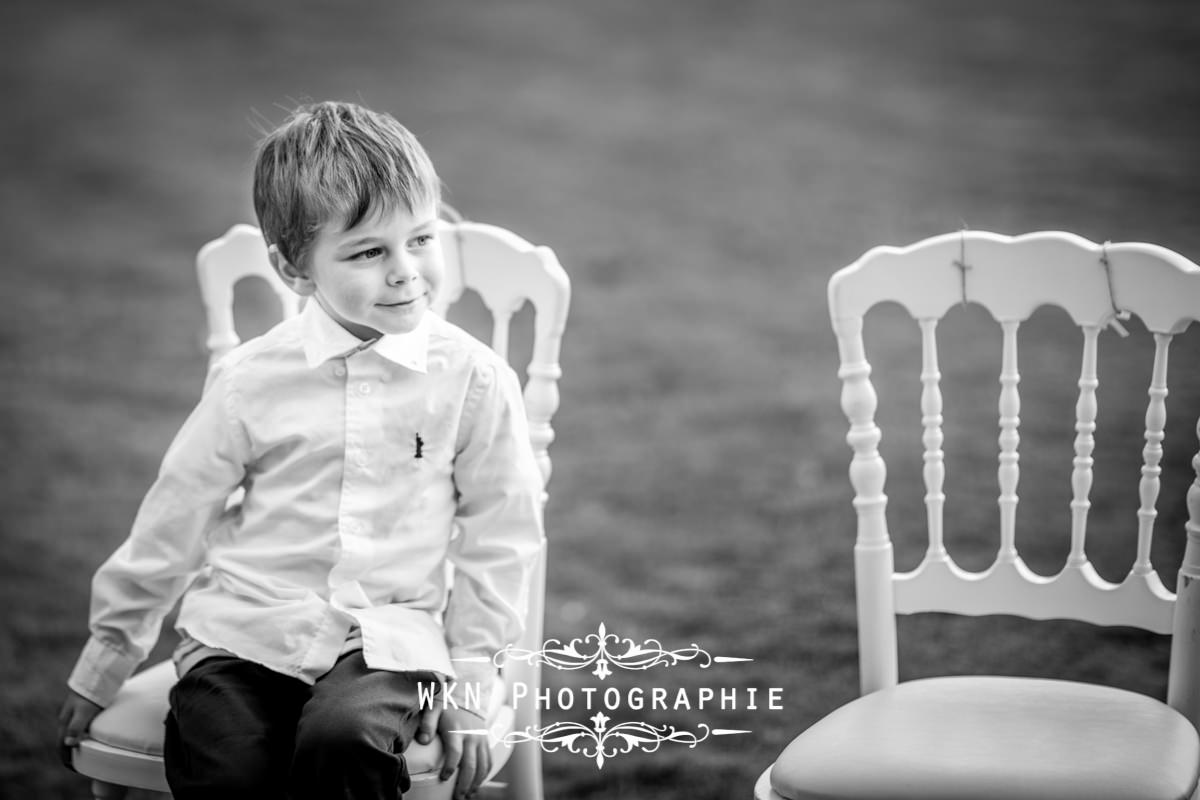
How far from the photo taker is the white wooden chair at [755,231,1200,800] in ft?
5.61

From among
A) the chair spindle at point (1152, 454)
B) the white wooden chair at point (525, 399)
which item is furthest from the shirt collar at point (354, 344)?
the chair spindle at point (1152, 454)

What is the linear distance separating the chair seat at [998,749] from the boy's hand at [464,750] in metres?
0.41

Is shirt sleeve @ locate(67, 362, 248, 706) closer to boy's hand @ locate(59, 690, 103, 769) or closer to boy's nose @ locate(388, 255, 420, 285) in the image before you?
boy's hand @ locate(59, 690, 103, 769)

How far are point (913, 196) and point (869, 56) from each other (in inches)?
68.0

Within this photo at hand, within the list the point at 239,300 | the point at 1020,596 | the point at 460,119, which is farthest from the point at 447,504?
the point at 460,119

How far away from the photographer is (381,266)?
76.4 inches

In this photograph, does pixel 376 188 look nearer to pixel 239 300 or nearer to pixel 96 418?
pixel 96 418

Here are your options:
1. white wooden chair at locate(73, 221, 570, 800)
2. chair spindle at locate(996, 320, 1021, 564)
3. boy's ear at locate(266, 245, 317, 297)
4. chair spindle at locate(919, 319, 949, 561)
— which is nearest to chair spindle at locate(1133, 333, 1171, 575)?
chair spindle at locate(996, 320, 1021, 564)

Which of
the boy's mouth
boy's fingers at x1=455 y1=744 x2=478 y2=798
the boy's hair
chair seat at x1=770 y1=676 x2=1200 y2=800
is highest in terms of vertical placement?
the boy's hair

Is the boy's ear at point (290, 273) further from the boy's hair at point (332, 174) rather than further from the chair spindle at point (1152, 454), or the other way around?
the chair spindle at point (1152, 454)

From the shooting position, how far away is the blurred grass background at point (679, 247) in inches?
140

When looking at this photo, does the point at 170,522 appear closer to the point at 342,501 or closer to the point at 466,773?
the point at 342,501

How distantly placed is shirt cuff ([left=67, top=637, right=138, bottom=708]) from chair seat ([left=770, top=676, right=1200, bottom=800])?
970 mm

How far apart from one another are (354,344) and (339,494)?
22 cm
